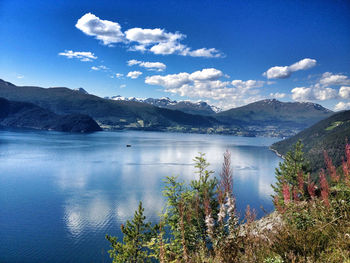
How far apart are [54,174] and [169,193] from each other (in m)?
86.3

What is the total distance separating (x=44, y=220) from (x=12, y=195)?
2270cm

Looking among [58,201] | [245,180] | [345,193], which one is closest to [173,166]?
[245,180]

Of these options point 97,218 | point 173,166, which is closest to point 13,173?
point 97,218

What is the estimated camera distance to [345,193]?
6.60m

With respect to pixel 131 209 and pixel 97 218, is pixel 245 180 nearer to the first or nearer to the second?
pixel 131 209

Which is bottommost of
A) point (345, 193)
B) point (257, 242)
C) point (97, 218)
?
point (97, 218)

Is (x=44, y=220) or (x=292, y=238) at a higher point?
(x=292, y=238)

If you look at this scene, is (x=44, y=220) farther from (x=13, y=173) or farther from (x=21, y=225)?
(x=13, y=173)

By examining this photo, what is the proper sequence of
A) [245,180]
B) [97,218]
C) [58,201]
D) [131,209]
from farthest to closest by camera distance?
[245,180] → [58,201] → [131,209] → [97,218]

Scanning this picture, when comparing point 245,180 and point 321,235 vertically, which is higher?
point 321,235

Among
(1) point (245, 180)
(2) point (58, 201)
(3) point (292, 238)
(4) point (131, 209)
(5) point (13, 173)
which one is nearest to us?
(3) point (292, 238)

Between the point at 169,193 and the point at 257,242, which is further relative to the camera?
the point at 169,193

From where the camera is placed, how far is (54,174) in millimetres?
97312

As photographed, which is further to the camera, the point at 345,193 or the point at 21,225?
the point at 21,225
